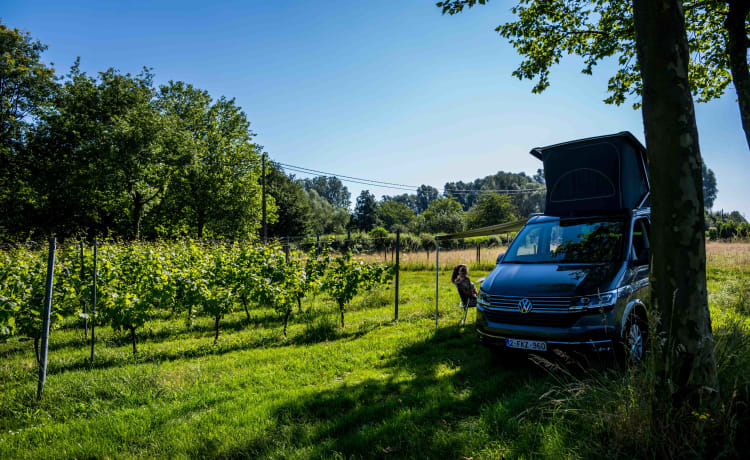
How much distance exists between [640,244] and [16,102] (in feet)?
116

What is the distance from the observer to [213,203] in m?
28.6

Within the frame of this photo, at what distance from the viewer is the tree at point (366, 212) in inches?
3246

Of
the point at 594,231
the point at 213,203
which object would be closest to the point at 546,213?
the point at 594,231

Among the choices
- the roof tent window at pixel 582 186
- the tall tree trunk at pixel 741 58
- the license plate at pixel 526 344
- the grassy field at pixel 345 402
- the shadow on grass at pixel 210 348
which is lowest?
the shadow on grass at pixel 210 348

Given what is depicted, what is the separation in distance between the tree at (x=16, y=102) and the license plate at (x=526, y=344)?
1303 inches

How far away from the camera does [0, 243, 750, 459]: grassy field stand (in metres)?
2.74

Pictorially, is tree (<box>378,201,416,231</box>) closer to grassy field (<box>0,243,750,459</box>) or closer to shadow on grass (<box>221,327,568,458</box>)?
grassy field (<box>0,243,750,459</box>)

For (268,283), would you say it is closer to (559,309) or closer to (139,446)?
(139,446)

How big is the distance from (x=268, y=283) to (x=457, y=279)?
423cm

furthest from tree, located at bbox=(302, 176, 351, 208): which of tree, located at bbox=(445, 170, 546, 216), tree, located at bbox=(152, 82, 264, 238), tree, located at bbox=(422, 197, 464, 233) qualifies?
tree, located at bbox=(152, 82, 264, 238)

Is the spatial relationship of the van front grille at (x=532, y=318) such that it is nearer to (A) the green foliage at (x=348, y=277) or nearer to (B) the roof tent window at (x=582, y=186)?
(B) the roof tent window at (x=582, y=186)

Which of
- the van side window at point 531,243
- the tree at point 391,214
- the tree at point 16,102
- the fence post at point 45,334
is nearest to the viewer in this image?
the fence post at point 45,334

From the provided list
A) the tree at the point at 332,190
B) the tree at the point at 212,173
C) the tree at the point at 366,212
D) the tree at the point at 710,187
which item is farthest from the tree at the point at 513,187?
the tree at the point at 212,173

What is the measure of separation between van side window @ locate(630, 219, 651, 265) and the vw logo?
1737 mm
